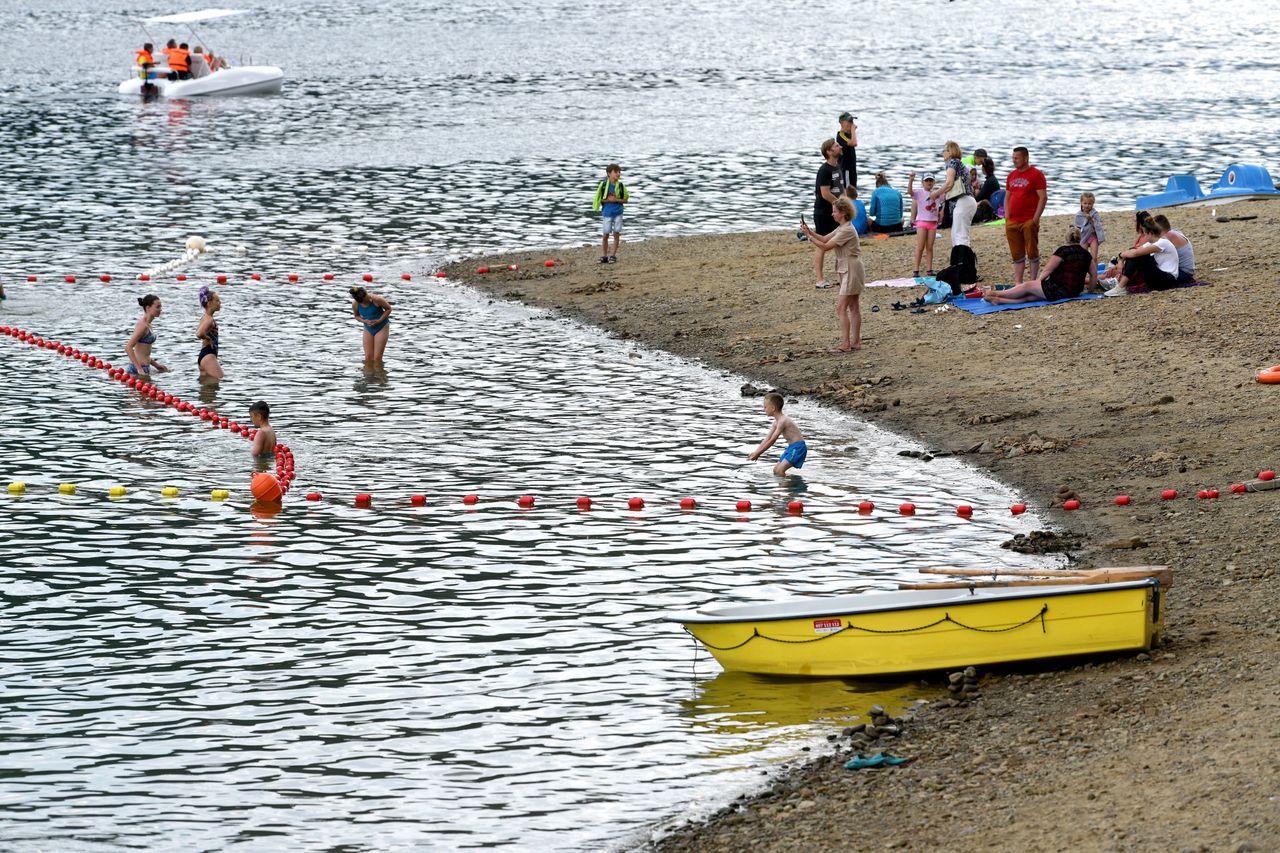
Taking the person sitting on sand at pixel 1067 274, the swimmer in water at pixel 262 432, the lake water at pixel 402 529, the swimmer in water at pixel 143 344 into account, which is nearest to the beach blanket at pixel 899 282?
the person sitting on sand at pixel 1067 274

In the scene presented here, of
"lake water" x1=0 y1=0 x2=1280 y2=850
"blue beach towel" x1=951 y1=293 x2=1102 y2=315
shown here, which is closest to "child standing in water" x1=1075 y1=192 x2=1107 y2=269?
"blue beach towel" x1=951 y1=293 x2=1102 y2=315

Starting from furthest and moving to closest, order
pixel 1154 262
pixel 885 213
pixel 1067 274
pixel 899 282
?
pixel 885 213, pixel 899 282, pixel 1067 274, pixel 1154 262

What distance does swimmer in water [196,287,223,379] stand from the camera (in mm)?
22781

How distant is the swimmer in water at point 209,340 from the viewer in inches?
897

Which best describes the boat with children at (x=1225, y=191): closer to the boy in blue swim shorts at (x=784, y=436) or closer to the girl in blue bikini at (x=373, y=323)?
the boy in blue swim shorts at (x=784, y=436)

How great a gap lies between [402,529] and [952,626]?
6594mm

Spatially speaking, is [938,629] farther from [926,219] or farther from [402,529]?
[926,219]

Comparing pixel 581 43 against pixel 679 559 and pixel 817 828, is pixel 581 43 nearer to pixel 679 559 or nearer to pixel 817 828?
pixel 679 559

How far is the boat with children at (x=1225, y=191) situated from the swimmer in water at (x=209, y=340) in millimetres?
18086

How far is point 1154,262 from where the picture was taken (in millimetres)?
23312

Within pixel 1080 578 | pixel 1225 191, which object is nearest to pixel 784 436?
pixel 1080 578

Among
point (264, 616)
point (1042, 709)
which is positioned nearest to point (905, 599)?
point (1042, 709)

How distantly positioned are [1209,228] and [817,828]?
20120 millimetres

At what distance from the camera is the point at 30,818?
1085 cm
